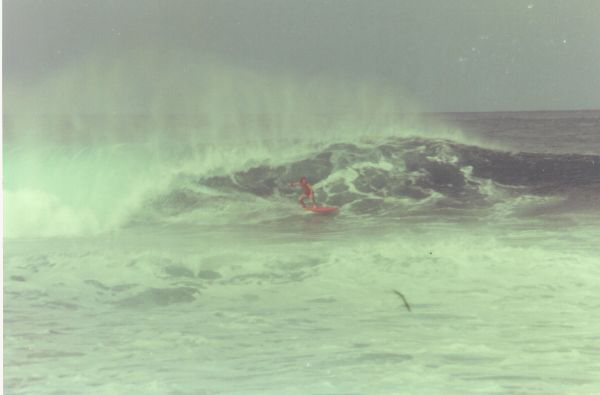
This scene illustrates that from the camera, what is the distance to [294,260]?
428 cm

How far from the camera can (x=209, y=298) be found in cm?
394

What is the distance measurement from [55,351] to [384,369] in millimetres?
1911

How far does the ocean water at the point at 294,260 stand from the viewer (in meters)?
3.29

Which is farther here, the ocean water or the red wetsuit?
the red wetsuit

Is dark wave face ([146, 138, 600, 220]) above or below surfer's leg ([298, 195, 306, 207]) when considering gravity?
above

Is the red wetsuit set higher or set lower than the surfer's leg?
higher

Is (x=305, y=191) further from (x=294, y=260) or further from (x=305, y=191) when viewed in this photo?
(x=294, y=260)

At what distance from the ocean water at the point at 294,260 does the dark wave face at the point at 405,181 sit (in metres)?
0.02

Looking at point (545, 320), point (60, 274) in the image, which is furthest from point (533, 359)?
point (60, 274)

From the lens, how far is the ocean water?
3.29 metres

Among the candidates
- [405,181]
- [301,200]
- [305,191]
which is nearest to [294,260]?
[301,200]

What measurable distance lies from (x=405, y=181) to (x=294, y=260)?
5.45 ft

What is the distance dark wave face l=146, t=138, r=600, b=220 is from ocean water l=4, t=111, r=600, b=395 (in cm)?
2

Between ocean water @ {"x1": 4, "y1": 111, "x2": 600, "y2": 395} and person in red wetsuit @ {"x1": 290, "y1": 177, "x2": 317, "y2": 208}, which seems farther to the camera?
person in red wetsuit @ {"x1": 290, "y1": 177, "x2": 317, "y2": 208}
